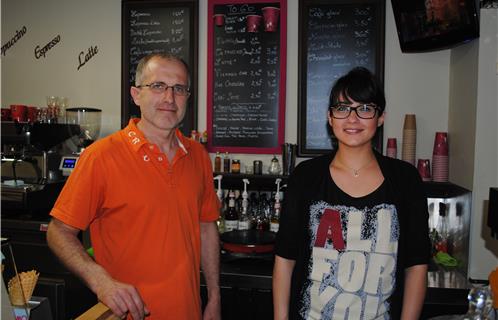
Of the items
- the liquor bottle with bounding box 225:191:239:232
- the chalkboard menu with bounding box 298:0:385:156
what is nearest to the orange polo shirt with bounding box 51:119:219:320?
the liquor bottle with bounding box 225:191:239:232

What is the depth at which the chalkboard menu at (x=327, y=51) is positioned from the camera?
9.84ft

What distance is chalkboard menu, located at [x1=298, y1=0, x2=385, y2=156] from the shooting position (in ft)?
9.84

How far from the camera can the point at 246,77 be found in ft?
10.4

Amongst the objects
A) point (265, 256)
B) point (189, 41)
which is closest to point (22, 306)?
Answer: point (265, 256)

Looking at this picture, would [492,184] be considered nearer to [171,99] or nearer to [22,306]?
[171,99]

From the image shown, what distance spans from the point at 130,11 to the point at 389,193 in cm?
253

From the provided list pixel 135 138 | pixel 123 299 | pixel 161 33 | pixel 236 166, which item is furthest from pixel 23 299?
pixel 161 33

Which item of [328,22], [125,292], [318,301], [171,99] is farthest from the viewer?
[328,22]

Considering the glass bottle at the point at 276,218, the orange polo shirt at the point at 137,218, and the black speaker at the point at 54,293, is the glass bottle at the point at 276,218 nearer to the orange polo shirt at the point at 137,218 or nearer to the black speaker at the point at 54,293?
the orange polo shirt at the point at 137,218

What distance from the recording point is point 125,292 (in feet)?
4.03

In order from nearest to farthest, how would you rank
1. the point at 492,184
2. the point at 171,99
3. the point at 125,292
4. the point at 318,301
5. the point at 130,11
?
1. the point at 125,292
2. the point at 318,301
3. the point at 171,99
4. the point at 492,184
5. the point at 130,11

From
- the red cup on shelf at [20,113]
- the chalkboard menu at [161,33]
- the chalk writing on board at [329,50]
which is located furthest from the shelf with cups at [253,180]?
the red cup on shelf at [20,113]

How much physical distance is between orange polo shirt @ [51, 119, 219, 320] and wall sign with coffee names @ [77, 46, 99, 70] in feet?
6.59

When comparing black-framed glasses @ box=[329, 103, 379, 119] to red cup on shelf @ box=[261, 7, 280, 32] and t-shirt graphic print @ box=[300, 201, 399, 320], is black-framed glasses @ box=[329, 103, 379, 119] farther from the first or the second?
red cup on shelf @ box=[261, 7, 280, 32]
